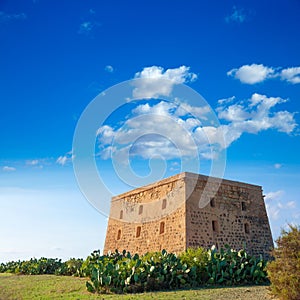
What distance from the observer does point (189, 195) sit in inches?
676

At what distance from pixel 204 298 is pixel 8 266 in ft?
50.6

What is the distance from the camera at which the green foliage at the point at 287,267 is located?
24.6 feet

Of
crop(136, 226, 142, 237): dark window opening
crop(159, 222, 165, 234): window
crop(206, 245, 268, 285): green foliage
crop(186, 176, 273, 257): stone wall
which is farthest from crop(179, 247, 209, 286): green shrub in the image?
crop(136, 226, 142, 237): dark window opening

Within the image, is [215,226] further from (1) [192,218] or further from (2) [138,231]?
(2) [138,231]

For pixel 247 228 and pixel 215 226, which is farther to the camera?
pixel 247 228

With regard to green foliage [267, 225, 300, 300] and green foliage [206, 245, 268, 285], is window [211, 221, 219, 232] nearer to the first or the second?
green foliage [206, 245, 268, 285]

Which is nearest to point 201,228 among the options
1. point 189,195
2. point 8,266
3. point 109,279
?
point 189,195

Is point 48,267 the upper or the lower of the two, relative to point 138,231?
lower

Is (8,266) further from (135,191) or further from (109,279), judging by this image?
(109,279)

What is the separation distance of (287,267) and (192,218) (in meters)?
9.06

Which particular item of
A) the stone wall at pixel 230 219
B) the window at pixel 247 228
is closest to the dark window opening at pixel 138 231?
the stone wall at pixel 230 219

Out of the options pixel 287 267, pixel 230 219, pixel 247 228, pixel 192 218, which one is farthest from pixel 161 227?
pixel 287 267

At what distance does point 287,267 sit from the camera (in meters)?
7.80

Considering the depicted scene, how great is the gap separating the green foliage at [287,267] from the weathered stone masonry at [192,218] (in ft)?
26.4
